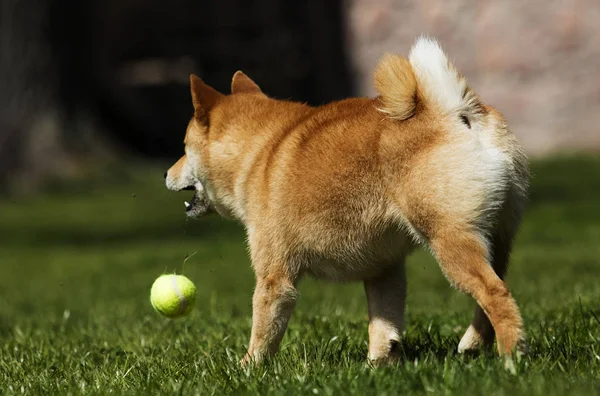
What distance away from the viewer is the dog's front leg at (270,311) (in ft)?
15.4

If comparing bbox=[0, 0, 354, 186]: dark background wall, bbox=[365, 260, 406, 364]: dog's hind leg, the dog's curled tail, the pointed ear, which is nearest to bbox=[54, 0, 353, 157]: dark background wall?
bbox=[0, 0, 354, 186]: dark background wall

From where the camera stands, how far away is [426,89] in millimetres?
4367

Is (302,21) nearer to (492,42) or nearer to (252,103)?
(492,42)

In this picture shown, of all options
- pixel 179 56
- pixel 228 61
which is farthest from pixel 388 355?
pixel 179 56

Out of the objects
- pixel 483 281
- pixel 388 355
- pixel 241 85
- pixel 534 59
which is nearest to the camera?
pixel 483 281

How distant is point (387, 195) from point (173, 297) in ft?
4.46

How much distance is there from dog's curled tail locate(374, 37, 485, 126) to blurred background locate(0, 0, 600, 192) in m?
11.0

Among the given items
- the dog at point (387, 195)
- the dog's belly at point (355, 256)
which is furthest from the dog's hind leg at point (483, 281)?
the dog's belly at point (355, 256)

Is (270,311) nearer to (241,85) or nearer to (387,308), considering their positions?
(387,308)

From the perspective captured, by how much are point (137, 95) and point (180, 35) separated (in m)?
1.32

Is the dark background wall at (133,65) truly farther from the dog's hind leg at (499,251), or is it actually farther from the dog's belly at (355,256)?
the dog's hind leg at (499,251)

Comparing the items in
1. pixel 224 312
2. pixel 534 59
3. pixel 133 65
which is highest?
pixel 534 59

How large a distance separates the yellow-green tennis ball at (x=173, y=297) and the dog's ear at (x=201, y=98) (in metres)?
0.86

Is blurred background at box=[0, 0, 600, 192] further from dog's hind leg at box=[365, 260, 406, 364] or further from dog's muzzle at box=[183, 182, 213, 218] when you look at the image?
dog's hind leg at box=[365, 260, 406, 364]
